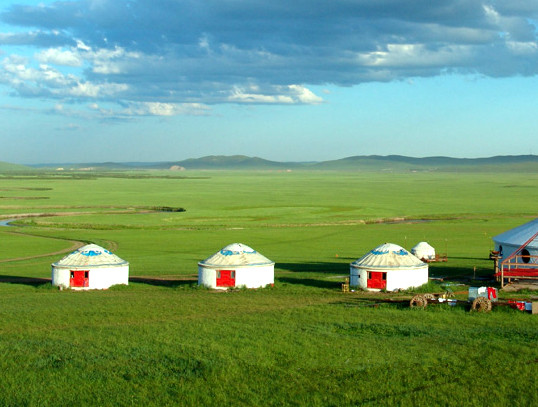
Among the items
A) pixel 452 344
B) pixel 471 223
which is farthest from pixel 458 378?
pixel 471 223

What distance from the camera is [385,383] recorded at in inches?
885

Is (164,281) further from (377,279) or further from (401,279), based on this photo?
(401,279)

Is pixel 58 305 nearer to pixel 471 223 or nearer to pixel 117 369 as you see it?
pixel 117 369

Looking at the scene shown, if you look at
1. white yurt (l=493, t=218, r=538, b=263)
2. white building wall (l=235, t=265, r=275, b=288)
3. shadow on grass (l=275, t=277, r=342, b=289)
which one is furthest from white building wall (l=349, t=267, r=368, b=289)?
white yurt (l=493, t=218, r=538, b=263)

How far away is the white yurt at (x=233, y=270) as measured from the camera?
43406 mm

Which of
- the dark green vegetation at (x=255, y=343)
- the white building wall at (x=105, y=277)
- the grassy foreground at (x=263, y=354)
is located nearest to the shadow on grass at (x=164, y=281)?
the dark green vegetation at (x=255, y=343)

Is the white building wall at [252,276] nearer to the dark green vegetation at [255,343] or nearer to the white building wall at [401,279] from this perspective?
the dark green vegetation at [255,343]

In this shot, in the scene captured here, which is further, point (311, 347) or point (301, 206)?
point (301, 206)

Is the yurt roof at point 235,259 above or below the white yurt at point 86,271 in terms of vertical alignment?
above

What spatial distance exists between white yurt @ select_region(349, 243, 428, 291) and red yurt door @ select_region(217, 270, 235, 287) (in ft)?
23.2

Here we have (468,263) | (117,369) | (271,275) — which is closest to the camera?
(117,369)

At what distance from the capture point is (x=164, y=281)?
155ft

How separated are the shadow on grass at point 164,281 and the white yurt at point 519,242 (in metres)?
19.1

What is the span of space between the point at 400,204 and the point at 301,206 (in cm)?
2025
